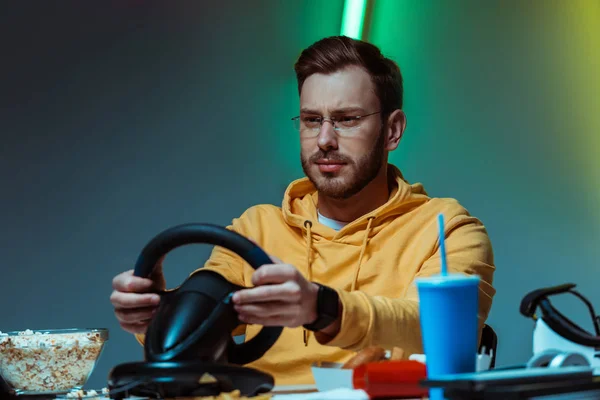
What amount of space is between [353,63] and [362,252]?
0.55 meters

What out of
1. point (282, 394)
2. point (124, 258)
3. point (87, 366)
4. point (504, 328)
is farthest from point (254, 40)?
point (282, 394)

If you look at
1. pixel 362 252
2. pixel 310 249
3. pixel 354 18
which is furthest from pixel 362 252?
pixel 354 18

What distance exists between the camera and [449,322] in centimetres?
93

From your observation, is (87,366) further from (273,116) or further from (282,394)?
(273,116)

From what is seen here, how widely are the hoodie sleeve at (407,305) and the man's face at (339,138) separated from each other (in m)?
0.31

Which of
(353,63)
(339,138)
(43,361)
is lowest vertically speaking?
(43,361)

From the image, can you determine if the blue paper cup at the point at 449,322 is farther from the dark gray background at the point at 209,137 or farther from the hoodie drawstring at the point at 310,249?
the dark gray background at the point at 209,137

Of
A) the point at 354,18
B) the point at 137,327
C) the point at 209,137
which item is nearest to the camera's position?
the point at 137,327

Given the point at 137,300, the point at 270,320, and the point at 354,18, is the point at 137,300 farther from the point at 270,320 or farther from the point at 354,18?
the point at 354,18

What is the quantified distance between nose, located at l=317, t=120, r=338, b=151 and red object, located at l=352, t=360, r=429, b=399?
3.46 feet

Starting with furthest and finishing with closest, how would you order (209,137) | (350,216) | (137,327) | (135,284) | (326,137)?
(209,137), (350,216), (326,137), (137,327), (135,284)

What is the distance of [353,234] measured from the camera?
80.1 inches

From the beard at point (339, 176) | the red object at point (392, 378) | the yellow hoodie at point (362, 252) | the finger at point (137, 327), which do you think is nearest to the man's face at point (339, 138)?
the beard at point (339, 176)

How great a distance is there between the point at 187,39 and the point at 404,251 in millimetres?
1736
